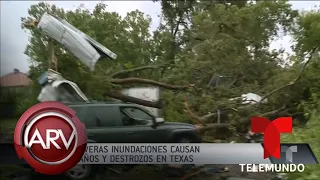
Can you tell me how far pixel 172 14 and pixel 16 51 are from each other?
4.13 ft

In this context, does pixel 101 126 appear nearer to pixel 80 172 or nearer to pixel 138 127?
pixel 138 127

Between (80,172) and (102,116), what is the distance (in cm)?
49

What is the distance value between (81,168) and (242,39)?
1.58 metres

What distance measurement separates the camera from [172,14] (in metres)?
2.71

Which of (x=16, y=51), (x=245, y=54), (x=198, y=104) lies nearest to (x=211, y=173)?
(x=198, y=104)

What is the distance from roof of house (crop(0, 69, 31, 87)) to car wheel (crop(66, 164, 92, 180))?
759 mm

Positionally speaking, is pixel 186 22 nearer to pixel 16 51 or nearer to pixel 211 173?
pixel 211 173

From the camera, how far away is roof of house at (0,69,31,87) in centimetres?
269

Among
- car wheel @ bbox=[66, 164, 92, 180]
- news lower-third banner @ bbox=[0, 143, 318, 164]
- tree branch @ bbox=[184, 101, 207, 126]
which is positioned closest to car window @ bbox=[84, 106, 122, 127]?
news lower-third banner @ bbox=[0, 143, 318, 164]

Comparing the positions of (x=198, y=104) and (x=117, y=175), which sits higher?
(x=198, y=104)

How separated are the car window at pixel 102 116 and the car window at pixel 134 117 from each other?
5 centimetres

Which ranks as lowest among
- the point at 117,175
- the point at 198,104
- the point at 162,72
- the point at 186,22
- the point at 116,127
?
the point at 117,175

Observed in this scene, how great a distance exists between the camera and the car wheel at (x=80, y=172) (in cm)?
266

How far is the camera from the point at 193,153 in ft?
8.55
